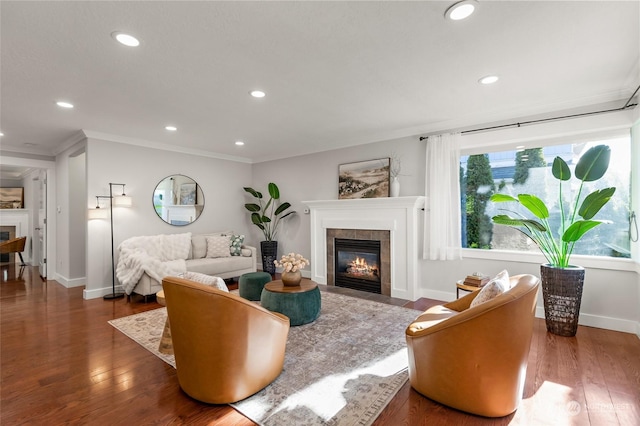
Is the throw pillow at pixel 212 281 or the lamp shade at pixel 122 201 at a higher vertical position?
the lamp shade at pixel 122 201

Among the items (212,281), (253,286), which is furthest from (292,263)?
(212,281)

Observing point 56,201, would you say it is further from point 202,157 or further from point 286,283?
point 286,283

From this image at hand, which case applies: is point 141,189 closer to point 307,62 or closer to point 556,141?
point 307,62

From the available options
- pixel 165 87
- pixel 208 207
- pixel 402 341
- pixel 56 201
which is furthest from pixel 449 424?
pixel 56 201

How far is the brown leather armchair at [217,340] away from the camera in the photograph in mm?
1872

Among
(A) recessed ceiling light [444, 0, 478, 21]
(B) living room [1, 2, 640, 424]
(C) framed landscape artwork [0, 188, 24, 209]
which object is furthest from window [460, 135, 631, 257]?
(C) framed landscape artwork [0, 188, 24, 209]

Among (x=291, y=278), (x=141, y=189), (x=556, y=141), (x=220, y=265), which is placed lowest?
(x=220, y=265)

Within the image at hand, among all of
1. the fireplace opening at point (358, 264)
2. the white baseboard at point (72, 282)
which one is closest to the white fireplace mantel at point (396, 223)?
the fireplace opening at point (358, 264)

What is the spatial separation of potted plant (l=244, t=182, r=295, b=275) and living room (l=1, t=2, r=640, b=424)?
0.76 ft

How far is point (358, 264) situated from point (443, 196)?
1773 millimetres

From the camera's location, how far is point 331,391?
7.17 feet

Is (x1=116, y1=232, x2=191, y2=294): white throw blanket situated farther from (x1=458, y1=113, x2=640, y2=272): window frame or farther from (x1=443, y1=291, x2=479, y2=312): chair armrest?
(x1=458, y1=113, x2=640, y2=272): window frame

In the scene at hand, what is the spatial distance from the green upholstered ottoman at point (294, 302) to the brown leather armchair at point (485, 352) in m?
1.65

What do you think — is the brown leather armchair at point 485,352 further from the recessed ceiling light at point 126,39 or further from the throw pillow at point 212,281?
the recessed ceiling light at point 126,39
